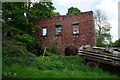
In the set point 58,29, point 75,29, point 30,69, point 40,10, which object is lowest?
point 30,69

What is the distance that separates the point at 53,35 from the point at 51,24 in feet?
5.30

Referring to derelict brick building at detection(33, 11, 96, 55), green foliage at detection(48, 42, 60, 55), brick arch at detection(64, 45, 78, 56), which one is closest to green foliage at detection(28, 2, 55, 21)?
derelict brick building at detection(33, 11, 96, 55)

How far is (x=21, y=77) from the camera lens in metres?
5.89

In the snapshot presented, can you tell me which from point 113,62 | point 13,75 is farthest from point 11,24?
point 113,62

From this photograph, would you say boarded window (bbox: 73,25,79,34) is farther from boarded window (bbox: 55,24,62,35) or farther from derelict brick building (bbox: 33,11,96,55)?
boarded window (bbox: 55,24,62,35)

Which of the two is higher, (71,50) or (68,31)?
(68,31)

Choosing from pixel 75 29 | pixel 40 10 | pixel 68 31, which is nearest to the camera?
pixel 75 29

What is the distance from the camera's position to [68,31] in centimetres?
→ 1594

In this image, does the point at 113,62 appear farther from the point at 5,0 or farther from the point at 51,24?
the point at 5,0

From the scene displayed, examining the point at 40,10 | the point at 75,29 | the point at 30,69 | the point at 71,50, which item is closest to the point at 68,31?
the point at 75,29

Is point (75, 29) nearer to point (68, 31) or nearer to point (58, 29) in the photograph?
point (68, 31)

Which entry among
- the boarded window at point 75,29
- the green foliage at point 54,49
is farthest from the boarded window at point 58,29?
the boarded window at point 75,29

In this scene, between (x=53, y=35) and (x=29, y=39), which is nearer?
(x=29, y=39)

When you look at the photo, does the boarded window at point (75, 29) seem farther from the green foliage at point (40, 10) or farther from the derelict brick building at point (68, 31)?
the green foliage at point (40, 10)
